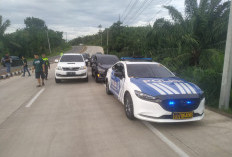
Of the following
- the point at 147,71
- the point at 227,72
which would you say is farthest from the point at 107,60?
the point at 227,72

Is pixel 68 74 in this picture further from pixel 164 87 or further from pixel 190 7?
pixel 190 7

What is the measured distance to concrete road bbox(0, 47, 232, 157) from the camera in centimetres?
368

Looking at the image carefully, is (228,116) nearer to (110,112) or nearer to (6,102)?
(110,112)

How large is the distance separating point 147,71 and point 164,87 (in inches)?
58.4

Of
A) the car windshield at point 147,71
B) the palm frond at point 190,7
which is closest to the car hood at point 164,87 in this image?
the car windshield at point 147,71

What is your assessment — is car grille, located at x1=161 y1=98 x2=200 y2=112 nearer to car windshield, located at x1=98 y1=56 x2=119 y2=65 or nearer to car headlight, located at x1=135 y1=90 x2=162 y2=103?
car headlight, located at x1=135 y1=90 x2=162 y2=103

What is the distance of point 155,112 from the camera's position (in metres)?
4.47

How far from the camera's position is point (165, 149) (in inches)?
148

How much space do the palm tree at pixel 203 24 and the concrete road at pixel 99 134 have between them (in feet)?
17.4

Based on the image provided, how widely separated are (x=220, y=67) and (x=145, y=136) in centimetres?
506

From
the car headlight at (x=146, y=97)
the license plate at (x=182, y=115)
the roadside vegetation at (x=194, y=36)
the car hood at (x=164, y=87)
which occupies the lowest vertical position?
the license plate at (x=182, y=115)

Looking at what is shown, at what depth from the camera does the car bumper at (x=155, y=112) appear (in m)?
4.45

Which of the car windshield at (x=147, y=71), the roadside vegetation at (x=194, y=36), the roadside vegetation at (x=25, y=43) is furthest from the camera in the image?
the roadside vegetation at (x=25, y=43)

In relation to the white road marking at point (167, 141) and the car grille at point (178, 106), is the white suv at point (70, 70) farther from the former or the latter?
the car grille at point (178, 106)
